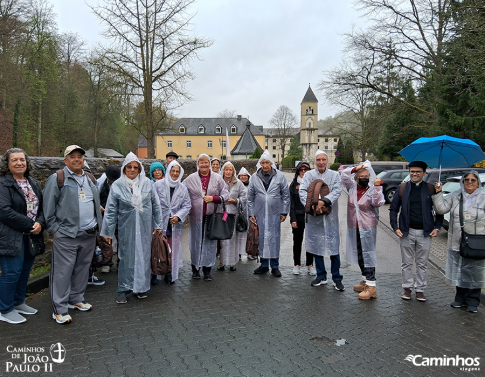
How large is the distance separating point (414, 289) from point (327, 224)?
5.10 ft

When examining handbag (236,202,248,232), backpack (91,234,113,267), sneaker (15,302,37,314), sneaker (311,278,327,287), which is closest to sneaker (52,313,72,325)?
sneaker (15,302,37,314)

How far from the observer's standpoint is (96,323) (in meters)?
4.08

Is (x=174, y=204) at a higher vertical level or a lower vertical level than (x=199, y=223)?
higher

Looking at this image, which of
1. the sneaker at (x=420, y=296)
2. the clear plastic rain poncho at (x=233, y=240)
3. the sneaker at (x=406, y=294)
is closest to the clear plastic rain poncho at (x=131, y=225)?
the clear plastic rain poncho at (x=233, y=240)

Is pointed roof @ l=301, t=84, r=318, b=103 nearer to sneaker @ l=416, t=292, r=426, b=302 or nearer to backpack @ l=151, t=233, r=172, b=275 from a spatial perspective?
sneaker @ l=416, t=292, r=426, b=302

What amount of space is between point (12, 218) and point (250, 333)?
114 inches

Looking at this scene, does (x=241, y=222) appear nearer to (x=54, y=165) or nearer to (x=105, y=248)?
(x=105, y=248)

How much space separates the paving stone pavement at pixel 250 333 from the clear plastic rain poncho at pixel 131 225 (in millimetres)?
341

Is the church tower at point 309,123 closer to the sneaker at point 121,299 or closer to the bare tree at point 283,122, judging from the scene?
the bare tree at point 283,122

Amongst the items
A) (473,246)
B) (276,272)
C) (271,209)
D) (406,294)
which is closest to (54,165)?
(271,209)

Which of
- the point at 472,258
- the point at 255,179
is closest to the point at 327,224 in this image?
the point at 255,179

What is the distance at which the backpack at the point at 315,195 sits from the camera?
530 centimetres

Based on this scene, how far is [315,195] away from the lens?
209 inches

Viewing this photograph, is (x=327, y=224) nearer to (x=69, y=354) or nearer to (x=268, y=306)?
(x=268, y=306)
